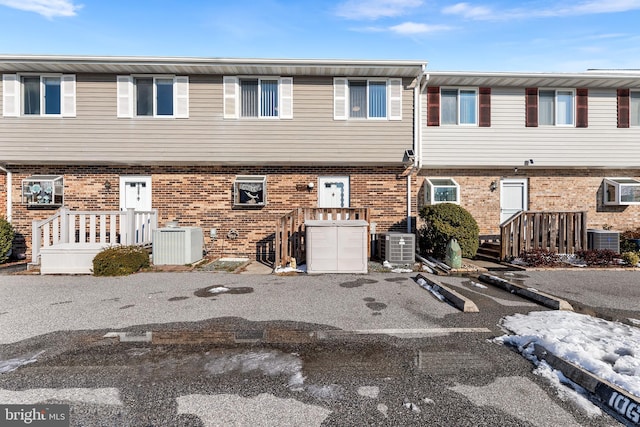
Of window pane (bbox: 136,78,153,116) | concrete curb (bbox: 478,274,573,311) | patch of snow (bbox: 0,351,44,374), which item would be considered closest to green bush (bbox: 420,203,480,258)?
concrete curb (bbox: 478,274,573,311)

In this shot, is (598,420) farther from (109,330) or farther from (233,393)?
(109,330)

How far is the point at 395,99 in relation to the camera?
998cm

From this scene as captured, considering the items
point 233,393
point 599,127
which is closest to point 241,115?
point 233,393

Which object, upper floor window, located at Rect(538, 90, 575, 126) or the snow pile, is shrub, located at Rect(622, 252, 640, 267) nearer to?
upper floor window, located at Rect(538, 90, 575, 126)

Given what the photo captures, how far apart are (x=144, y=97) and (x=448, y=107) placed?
10.3 metres

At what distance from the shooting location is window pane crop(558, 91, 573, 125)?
1100cm

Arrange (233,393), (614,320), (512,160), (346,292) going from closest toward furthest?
(233,393) < (614,320) < (346,292) < (512,160)

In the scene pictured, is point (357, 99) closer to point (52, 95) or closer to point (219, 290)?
point (219, 290)

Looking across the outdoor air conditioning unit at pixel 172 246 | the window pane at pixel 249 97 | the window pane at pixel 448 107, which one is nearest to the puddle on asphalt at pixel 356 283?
the outdoor air conditioning unit at pixel 172 246

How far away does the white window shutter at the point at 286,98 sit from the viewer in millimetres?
9891

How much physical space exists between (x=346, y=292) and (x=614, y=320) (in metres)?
4.14

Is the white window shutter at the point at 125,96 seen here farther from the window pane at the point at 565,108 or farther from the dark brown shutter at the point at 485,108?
the window pane at the point at 565,108

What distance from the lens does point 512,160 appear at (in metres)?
10.9

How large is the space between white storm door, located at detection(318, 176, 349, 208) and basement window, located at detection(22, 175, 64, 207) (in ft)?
27.8
